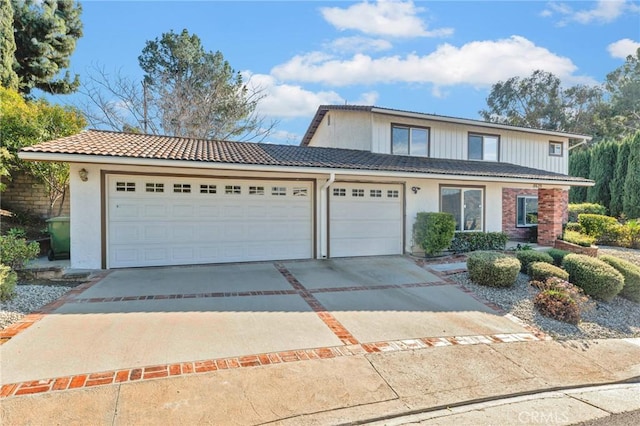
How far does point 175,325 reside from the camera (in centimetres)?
479

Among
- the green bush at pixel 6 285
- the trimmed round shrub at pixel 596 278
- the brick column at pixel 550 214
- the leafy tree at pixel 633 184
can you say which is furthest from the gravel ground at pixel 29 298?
the leafy tree at pixel 633 184

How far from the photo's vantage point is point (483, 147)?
48.0 ft

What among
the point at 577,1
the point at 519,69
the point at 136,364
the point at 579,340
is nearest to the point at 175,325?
→ the point at 136,364

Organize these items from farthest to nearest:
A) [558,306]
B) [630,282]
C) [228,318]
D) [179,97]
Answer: [179,97] → [630,282] → [558,306] → [228,318]

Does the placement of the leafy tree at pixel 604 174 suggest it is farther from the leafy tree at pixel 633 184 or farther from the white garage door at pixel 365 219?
the white garage door at pixel 365 219

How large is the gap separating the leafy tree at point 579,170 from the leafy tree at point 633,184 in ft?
→ 8.60

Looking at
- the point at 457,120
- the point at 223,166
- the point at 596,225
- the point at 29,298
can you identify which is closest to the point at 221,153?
the point at 223,166

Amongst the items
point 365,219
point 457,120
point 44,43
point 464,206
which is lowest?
point 365,219

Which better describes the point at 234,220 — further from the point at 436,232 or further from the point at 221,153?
the point at 436,232

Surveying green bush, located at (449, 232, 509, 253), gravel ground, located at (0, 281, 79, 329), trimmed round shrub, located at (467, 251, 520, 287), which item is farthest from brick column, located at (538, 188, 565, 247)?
gravel ground, located at (0, 281, 79, 329)

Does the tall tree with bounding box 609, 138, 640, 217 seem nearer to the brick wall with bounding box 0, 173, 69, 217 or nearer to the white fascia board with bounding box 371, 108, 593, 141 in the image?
the white fascia board with bounding box 371, 108, 593, 141

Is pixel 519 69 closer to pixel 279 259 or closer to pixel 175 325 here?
pixel 279 259

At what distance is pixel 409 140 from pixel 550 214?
19.0ft

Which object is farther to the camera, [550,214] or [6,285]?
[550,214]
